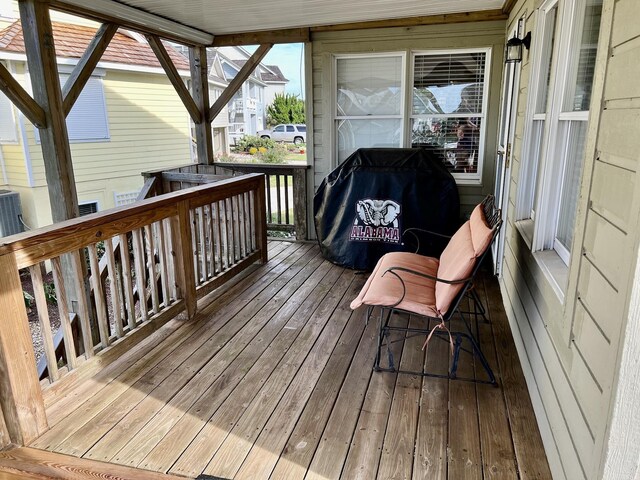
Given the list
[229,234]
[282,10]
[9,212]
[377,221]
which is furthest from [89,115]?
[377,221]

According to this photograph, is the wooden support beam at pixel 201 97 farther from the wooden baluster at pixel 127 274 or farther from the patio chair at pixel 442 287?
the patio chair at pixel 442 287

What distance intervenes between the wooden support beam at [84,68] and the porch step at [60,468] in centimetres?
288

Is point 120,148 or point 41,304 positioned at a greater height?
point 120,148

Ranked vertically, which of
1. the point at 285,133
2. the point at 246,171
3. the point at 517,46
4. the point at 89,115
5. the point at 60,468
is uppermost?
the point at 517,46

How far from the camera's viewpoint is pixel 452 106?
4.83 metres

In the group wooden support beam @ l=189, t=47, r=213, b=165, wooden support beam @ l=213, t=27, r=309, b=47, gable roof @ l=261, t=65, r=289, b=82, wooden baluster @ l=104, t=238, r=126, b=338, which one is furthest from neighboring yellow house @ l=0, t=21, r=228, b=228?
gable roof @ l=261, t=65, r=289, b=82

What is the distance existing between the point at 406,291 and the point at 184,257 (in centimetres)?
159

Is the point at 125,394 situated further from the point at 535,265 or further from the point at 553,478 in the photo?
the point at 535,265

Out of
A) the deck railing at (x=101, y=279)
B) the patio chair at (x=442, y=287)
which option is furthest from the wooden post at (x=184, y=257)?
the patio chair at (x=442, y=287)

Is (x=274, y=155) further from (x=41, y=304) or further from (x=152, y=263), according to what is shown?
(x=41, y=304)

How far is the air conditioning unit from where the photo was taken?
7895 mm

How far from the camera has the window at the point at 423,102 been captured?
4.73m

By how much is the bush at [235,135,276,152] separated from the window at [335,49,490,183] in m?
11.8

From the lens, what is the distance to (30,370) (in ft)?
6.59
